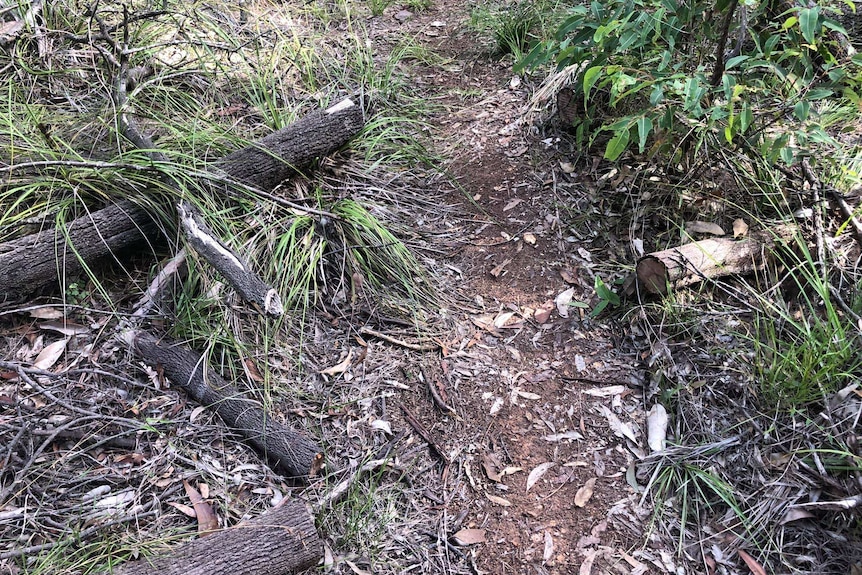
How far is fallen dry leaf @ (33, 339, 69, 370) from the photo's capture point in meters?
2.56

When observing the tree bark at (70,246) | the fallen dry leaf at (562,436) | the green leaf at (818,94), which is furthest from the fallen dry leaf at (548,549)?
the tree bark at (70,246)

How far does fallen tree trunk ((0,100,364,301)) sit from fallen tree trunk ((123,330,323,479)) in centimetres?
44

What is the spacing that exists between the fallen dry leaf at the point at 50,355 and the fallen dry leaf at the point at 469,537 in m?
1.84

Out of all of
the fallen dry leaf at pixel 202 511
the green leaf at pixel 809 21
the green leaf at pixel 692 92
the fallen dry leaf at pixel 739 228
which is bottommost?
the fallen dry leaf at pixel 202 511

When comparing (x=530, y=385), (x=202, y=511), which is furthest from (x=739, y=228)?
(x=202, y=511)

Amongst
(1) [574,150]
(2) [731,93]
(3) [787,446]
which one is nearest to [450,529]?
(3) [787,446]

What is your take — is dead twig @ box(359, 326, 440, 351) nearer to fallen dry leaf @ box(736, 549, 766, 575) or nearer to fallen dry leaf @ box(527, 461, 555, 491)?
fallen dry leaf @ box(527, 461, 555, 491)

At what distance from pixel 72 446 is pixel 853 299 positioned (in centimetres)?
319

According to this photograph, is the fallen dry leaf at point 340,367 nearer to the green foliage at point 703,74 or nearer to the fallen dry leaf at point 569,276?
the fallen dry leaf at point 569,276

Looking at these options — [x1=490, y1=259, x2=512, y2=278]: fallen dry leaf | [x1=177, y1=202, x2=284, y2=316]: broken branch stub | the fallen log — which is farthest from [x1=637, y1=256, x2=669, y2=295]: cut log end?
[x1=177, y1=202, x2=284, y2=316]: broken branch stub

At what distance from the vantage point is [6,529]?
81.0 inches

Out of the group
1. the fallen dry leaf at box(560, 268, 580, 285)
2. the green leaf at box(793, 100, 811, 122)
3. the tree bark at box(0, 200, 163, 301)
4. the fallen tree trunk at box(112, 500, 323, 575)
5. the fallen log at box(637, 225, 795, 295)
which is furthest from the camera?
the fallen dry leaf at box(560, 268, 580, 285)

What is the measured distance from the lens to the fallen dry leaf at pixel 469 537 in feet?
7.57

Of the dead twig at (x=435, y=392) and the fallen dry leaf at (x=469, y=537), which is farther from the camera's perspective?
the dead twig at (x=435, y=392)
